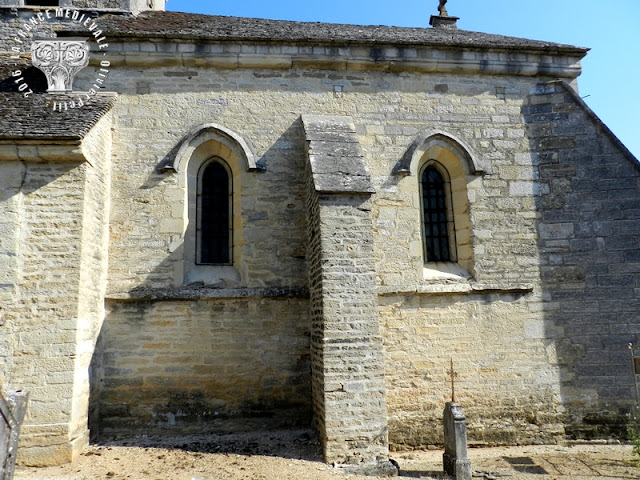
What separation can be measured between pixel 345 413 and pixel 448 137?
468 centimetres

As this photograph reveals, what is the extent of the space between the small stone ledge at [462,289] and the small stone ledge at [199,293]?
1340 mm

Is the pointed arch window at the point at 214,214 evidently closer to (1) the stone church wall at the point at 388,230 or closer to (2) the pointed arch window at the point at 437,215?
(1) the stone church wall at the point at 388,230

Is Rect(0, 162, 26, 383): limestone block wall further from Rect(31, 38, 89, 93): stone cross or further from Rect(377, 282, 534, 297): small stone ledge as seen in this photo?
Rect(377, 282, 534, 297): small stone ledge

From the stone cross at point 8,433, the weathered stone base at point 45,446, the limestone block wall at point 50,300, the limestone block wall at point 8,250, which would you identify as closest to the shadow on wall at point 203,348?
the limestone block wall at point 50,300

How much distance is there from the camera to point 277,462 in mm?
5539

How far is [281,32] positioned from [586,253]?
6375mm

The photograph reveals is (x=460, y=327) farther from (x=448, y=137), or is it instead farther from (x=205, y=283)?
(x=205, y=283)

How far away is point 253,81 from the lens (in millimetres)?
7535

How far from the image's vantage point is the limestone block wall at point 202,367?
6.44 meters

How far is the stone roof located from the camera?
7375 mm

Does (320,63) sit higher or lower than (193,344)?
higher

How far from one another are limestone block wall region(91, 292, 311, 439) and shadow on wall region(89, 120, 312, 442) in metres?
0.01

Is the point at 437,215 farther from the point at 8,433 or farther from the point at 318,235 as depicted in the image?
the point at 8,433

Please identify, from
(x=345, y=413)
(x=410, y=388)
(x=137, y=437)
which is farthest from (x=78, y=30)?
(x=410, y=388)
